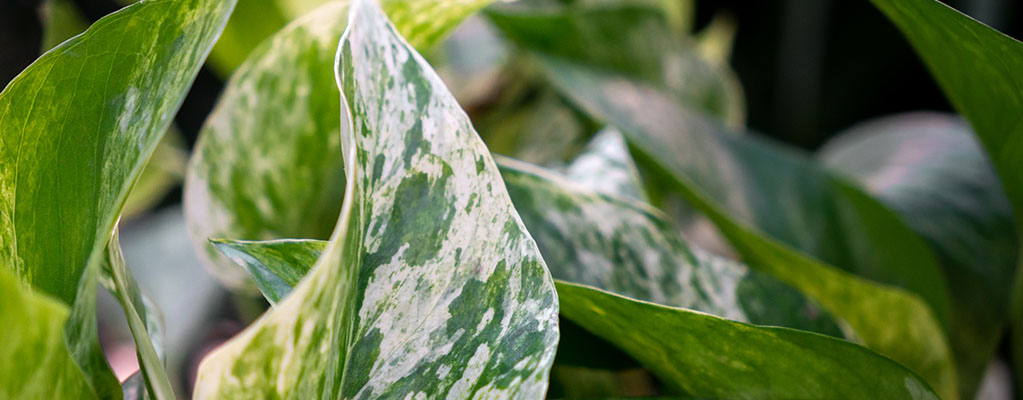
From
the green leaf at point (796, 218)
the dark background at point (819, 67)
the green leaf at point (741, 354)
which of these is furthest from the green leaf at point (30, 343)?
the dark background at point (819, 67)

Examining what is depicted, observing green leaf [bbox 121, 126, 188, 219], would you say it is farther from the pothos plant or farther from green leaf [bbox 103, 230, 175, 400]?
green leaf [bbox 103, 230, 175, 400]

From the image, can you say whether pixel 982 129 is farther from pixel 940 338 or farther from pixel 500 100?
pixel 500 100

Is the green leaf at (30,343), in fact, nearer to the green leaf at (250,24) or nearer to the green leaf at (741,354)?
the green leaf at (741,354)

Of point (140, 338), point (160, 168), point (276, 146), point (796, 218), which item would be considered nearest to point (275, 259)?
point (140, 338)

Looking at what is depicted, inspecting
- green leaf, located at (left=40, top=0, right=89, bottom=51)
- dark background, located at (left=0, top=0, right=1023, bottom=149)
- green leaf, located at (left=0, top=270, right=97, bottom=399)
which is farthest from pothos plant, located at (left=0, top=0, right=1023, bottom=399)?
dark background, located at (left=0, top=0, right=1023, bottom=149)

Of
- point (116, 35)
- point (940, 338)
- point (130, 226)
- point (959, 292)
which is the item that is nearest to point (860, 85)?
point (959, 292)

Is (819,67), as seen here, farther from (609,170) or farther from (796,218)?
(609,170)
